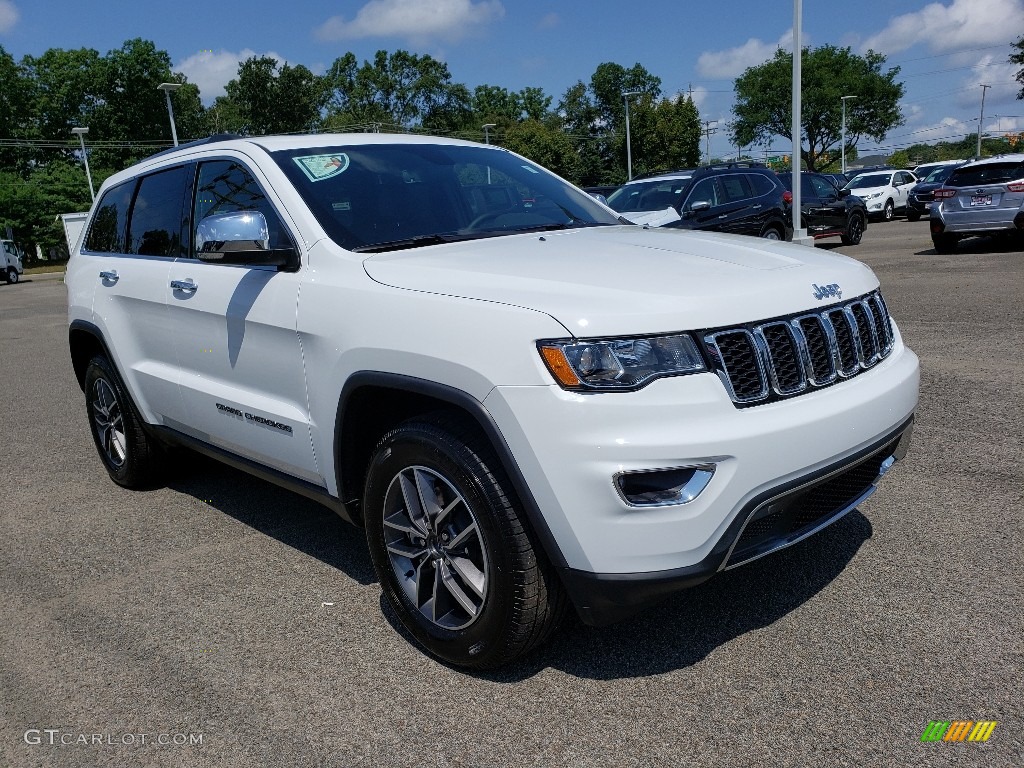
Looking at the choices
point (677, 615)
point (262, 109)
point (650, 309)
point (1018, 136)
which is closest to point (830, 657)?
point (677, 615)

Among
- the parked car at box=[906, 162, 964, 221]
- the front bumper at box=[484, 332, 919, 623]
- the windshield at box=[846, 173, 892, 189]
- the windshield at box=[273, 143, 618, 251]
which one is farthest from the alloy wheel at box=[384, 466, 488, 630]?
the windshield at box=[846, 173, 892, 189]

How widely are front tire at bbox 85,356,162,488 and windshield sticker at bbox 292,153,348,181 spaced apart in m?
1.98

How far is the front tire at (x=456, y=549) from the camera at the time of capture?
263 cm

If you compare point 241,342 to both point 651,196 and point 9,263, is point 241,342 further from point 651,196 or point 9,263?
point 9,263

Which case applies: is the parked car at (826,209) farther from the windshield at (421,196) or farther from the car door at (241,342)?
the car door at (241,342)

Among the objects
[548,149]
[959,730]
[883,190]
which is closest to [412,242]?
[959,730]

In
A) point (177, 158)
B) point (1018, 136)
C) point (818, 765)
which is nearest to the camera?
point (818, 765)

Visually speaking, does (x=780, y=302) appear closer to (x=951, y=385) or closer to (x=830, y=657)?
(x=830, y=657)

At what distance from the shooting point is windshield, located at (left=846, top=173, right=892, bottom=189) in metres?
29.0

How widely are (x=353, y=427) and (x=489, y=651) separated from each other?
3.10 feet

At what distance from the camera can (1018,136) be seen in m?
106

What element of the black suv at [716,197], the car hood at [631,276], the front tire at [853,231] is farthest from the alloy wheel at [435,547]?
the front tire at [853,231]

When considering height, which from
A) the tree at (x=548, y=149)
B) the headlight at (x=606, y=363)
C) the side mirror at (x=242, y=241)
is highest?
the tree at (x=548, y=149)

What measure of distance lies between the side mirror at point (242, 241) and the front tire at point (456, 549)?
2.97 feet
